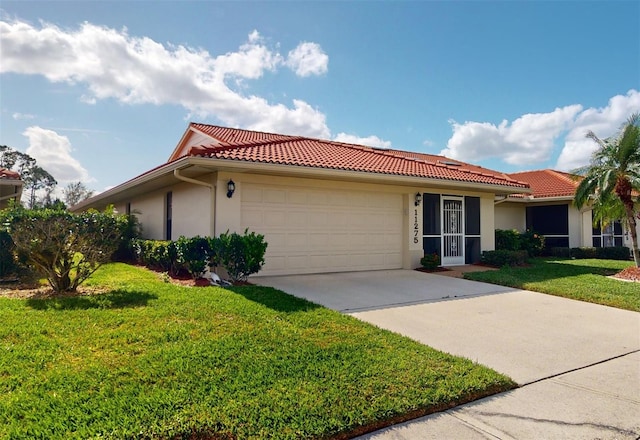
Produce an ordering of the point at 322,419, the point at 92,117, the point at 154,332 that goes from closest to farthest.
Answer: the point at 322,419 → the point at 154,332 → the point at 92,117

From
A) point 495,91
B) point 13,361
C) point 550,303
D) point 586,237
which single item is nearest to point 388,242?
point 550,303

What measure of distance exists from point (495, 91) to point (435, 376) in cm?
1295

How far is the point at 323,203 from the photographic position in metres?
11.5

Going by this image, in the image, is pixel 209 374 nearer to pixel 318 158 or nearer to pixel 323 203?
pixel 323 203

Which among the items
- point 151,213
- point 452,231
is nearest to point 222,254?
point 151,213

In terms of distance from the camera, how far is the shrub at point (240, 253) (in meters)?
8.58

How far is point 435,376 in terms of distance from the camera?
408cm

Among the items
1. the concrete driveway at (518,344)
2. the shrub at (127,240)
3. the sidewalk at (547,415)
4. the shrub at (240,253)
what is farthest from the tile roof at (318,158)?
the sidewalk at (547,415)

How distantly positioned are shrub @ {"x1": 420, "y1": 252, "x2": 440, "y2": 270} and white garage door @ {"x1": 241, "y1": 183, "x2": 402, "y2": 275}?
0.82m

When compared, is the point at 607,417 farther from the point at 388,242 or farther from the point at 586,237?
the point at 586,237

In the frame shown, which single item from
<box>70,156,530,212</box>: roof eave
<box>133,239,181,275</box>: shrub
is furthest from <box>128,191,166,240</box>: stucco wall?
<box>133,239,181,275</box>: shrub

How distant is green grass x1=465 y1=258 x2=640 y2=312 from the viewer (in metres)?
8.46

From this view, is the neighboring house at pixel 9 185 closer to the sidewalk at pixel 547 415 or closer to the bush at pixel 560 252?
the sidewalk at pixel 547 415

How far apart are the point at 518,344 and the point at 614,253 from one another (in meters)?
15.4
